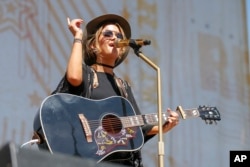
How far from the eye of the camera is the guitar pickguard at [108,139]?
1.75 m

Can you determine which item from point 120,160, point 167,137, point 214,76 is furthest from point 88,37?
point 214,76

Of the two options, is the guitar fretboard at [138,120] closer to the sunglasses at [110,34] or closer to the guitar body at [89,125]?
the guitar body at [89,125]

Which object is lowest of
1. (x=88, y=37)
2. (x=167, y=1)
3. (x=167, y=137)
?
(x=167, y=137)

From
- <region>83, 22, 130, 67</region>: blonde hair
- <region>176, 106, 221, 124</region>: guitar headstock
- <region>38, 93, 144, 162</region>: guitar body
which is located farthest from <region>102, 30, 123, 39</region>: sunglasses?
<region>176, 106, 221, 124</region>: guitar headstock

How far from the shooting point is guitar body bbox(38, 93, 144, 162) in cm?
169

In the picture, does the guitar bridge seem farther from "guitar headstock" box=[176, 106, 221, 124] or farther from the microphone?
"guitar headstock" box=[176, 106, 221, 124]

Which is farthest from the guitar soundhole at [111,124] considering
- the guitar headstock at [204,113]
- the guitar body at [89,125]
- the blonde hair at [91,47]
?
the guitar headstock at [204,113]

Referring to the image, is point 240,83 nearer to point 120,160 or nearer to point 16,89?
point 16,89

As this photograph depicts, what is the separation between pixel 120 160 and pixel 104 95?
0.69 feet

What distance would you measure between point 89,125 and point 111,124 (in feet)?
0.30

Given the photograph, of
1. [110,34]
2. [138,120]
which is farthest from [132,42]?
[138,120]

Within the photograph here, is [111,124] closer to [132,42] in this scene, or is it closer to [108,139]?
[108,139]

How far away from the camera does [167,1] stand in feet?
11.4

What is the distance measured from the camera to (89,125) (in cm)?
176
